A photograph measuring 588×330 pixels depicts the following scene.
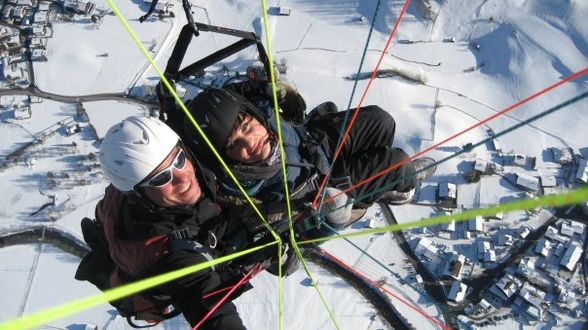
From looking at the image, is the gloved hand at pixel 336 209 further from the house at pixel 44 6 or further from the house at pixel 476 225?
the house at pixel 44 6

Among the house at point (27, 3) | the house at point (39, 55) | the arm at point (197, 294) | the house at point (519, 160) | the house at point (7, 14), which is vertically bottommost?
the house at point (39, 55)

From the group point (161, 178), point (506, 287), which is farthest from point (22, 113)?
point (506, 287)

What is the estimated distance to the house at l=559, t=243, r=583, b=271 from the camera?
659 centimetres

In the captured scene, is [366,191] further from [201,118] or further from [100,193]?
[100,193]

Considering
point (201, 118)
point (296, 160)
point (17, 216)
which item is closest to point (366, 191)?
point (296, 160)

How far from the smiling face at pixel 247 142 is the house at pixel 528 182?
5661 millimetres

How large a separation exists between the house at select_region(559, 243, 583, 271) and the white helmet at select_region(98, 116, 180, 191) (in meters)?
6.38

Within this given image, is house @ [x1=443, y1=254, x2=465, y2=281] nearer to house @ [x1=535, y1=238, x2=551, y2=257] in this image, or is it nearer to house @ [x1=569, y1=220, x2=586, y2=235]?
house @ [x1=535, y1=238, x2=551, y2=257]

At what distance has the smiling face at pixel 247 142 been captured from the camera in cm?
230

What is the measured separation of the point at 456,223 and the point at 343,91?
2711 mm

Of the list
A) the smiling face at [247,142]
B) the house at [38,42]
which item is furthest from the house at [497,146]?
the house at [38,42]

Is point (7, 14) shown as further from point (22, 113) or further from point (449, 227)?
point (449, 227)

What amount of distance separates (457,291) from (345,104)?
327 cm

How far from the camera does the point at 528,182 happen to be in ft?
22.4
